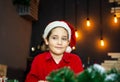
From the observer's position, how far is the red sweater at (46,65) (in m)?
0.87

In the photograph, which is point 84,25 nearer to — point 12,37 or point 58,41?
point 12,37

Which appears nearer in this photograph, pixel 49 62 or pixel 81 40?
pixel 49 62

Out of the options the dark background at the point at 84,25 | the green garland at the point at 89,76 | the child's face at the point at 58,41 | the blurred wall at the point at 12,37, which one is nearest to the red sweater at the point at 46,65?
the child's face at the point at 58,41

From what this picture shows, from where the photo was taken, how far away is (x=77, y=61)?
0.99 m

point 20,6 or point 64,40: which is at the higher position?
point 20,6

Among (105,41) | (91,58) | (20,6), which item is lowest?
(91,58)

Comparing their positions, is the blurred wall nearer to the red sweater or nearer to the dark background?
the dark background

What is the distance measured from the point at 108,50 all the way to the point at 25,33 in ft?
5.07

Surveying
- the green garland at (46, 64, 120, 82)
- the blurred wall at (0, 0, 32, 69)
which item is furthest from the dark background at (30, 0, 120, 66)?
the green garland at (46, 64, 120, 82)

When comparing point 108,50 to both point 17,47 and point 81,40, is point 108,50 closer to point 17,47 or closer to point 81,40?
point 81,40

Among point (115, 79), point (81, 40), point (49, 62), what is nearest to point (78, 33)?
point (81, 40)

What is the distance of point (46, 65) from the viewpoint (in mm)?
969

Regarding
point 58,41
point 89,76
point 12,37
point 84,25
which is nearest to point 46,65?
point 58,41

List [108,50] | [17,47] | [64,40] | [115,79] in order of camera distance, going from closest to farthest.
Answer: [115,79], [64,40], [17,47], [108,50]
